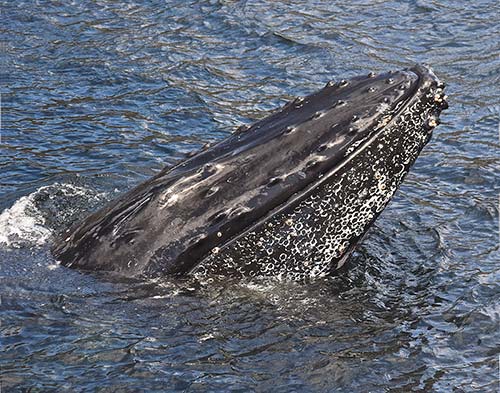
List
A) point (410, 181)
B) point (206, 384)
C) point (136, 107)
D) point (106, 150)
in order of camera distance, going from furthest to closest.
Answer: point (136, 107) → point (106, 150) → point (410, 181) → point (206, 384)

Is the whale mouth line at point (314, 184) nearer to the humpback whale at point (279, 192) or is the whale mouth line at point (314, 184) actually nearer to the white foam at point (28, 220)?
the humpback whale at point (279, 192)

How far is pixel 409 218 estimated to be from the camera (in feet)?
27.5

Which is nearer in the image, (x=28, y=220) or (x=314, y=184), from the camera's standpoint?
(x=314, y=184)

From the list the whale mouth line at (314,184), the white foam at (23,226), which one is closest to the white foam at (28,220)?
the white foam at (23,226)

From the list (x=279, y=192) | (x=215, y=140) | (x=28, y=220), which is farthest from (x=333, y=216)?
(x=215, y=140)

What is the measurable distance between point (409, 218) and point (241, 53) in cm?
471

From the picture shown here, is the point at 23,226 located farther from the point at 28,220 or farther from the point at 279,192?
the point at 279,192

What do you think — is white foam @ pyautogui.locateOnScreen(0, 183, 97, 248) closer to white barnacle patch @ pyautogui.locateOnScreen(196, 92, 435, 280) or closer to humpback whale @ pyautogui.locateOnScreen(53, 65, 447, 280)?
humpback whale @ pyautogui.locateOnScreen(53, 65, 447, 280)

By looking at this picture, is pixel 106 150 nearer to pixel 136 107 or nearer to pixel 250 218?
pixel 136 107

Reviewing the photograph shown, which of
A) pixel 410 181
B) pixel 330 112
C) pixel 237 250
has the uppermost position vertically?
pixel 330 112

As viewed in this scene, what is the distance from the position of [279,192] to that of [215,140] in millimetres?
3052

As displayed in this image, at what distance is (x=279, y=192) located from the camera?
20.8ft

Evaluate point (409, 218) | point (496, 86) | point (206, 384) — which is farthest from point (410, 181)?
point (206, 384)

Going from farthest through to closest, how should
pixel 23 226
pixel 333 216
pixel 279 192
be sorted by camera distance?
pixel 23 226
pixel 333 216
pixel 279 192
